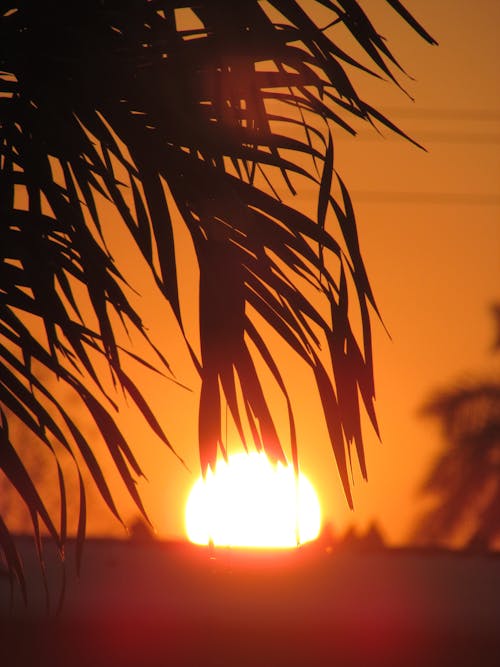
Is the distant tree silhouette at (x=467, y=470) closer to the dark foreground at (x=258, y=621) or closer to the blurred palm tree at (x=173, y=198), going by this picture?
the dark foreground at (x=258, y=621)

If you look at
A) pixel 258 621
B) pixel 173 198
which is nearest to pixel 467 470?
pixel 258 621

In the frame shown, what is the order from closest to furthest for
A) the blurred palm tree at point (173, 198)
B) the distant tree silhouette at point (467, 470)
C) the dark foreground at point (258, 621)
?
the blurred palm tree at point (173, 198)
the dark foreground at point (258, 621)
the distant tree silhouette at point (467, 470)

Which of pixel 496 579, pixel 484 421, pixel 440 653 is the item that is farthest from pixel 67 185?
pixel 484 421

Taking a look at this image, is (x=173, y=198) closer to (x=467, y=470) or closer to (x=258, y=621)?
(x=258, y=621)

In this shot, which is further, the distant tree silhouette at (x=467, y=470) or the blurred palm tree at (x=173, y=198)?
the distant tree silhouette at (x=467, y=470)

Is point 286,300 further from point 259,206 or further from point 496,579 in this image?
point 496,579

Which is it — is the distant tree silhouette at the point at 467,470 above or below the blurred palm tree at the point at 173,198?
above

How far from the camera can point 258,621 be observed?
1182cm

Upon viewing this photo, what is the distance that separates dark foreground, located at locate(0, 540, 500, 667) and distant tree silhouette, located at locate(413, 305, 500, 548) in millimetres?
6064

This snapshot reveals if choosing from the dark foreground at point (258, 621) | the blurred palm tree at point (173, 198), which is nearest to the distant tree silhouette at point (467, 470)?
the dark foreground at point (258, 621)

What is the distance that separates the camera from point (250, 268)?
1934mm

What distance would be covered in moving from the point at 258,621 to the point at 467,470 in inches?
338

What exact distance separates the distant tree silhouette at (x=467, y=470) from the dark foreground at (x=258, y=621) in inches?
239

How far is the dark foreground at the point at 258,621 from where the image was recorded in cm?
1137
